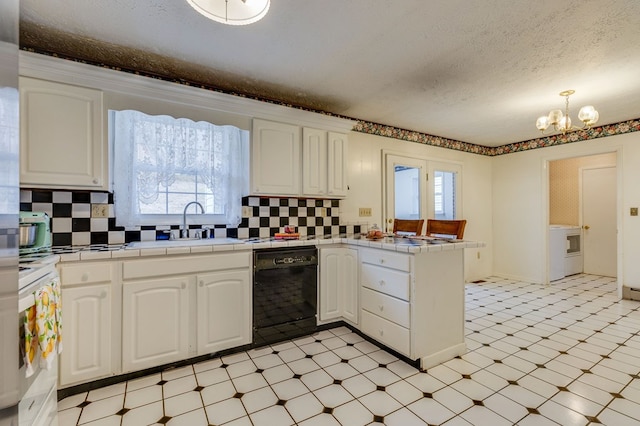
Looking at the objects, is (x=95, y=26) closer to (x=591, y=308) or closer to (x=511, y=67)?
(x=511, y=67)

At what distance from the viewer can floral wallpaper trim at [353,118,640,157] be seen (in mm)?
3682

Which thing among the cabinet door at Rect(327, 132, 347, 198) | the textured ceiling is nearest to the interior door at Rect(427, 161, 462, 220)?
the textured ceiling

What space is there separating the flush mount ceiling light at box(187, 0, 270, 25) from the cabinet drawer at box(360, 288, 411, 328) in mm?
1985

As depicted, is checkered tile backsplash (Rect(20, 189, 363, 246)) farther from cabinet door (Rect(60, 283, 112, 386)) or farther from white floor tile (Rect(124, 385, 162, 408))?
white floor tile (Rect(124, 385, 162, 408))

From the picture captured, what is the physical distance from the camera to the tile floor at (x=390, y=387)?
1.61 meters

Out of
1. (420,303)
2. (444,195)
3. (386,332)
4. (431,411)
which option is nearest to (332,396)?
(431,411)

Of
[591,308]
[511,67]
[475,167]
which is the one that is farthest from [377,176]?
[591,308]

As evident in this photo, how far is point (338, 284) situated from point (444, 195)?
2616 millimetres

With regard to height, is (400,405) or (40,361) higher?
(40,361)

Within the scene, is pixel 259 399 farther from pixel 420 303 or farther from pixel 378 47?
pixel 378 47

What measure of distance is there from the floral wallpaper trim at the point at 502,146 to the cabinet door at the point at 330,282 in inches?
65.5

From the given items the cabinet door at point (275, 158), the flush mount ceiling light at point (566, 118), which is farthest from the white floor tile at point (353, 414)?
the flush mount ceiling light at point (566, 118)

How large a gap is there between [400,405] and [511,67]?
2571 mm

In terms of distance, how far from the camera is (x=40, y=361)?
1.21m
